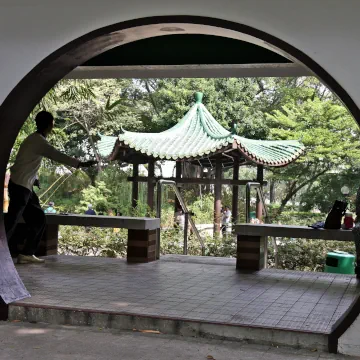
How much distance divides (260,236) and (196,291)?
83.3 inches

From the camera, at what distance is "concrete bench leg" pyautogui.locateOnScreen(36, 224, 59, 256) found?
8.63m

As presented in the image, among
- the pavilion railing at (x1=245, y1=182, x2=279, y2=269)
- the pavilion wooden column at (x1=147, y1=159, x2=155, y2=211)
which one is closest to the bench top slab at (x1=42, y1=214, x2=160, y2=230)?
the pavilion railing at (x1=245, y1=182, x2=279, y2=269)

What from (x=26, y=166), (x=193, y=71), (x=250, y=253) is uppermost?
(x=193, y=71)

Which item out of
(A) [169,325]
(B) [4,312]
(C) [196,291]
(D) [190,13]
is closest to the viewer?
(A) [169,325]

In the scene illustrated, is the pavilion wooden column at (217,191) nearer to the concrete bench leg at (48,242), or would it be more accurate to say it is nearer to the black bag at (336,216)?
the concrete bench leg at (48,242)

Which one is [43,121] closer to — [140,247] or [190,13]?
[140,247]

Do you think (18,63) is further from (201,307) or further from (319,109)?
(319,109)

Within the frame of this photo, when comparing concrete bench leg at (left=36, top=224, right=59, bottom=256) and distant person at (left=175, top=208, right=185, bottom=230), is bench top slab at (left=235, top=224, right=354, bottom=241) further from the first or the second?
distant person at (left=175, top=208, right=185, bottom=230)

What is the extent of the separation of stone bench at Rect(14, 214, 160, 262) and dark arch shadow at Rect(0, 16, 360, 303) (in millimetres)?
2971

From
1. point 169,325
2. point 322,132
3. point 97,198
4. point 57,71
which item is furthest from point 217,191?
point 169,325

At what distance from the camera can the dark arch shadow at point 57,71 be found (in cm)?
450

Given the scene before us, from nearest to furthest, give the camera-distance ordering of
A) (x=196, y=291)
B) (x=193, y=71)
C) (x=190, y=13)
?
(x=190, y=13), (x=196, y=291), (x=193, y=71)

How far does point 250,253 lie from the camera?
7.95 m

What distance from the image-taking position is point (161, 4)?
4.78 meters
